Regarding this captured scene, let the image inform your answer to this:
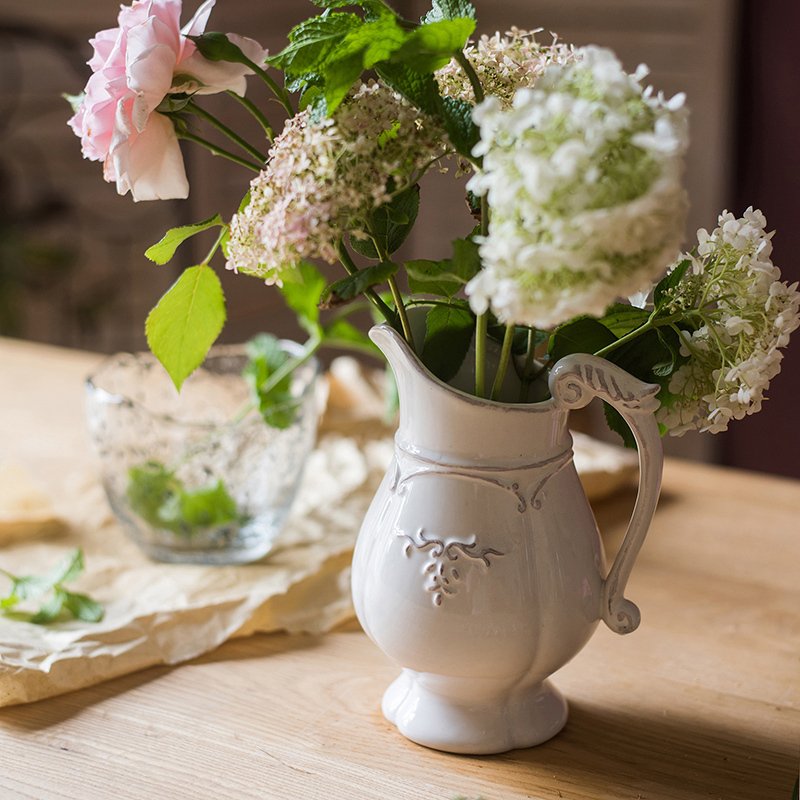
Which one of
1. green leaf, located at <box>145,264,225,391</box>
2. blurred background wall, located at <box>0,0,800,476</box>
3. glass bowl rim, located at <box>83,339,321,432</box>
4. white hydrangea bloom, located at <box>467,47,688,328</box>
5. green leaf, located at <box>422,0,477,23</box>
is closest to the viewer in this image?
white hydrangea bloom, located at <box>467,47,688,328</box>

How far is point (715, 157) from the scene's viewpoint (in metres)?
2.36

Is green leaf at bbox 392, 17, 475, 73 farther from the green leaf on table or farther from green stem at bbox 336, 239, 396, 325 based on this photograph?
the green leaf on table

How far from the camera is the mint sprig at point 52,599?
0.89m

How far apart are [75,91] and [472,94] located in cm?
285

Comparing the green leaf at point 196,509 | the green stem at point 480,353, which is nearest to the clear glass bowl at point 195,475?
the green leaf at point 196,509

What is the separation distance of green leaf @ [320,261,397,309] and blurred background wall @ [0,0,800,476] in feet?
5.14

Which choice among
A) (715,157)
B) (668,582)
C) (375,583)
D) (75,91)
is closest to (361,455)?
(668,582)

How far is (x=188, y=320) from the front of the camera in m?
0.73

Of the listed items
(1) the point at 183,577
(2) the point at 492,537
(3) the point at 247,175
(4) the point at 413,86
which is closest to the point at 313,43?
(4) the point at 413,86

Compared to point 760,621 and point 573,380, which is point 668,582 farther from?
point 573,380

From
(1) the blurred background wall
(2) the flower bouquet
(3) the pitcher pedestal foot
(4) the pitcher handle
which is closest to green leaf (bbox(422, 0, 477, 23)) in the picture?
(2) the flower bouquet

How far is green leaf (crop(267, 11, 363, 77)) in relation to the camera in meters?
0.60

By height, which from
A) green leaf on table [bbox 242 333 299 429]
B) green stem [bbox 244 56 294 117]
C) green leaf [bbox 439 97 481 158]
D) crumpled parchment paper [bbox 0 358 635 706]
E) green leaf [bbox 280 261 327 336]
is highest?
green stem [bbox 244 56 294 117]

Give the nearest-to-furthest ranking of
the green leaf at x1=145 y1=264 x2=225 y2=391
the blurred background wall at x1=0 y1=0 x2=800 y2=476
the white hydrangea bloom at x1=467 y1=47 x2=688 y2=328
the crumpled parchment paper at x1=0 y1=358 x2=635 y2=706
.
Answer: the white hydrangea bloom at x1=467 y1=47 x2=688 y2=328, the green leaf at x1=145 y1=264 x2=225 y2=391, the crumpled parchment paper at x1=0 y1=358 x2=635 y2=706, the blurred background wall at x1=0 y1=0 x2=800 y2=476
